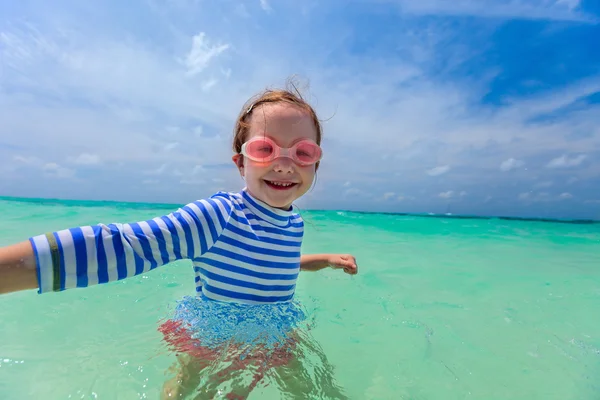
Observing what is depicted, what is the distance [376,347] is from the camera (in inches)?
95.7

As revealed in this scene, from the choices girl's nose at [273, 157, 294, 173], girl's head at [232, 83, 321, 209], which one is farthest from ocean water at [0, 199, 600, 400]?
girl's nose at [273, 157, 294, 173]

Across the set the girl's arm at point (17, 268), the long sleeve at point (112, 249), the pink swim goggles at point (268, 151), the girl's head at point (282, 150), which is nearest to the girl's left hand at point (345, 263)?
the girl's head at point (282, 150)

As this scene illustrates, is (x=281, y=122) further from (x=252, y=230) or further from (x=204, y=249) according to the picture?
(x=204, y=249)

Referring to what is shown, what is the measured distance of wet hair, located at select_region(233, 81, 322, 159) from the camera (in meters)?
2.02

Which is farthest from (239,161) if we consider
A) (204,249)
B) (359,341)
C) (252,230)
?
(359,341)

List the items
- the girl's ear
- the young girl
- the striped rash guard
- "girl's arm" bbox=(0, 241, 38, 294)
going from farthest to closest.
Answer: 1. the girl's ear
2. the young girl
3. the striped rash guard
4. "girl's arm" bbox=(0, 241, 38, 294)

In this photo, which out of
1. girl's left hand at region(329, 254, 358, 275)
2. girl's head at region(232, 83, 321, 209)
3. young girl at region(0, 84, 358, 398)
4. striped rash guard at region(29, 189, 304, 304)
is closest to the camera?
striped rash guard at region(29, 189, 304, 304)

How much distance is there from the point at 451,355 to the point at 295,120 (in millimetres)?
1719

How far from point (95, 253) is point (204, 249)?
49 centimetres

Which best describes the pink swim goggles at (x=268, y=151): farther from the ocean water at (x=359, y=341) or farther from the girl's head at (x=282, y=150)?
the ocean water at (x=359, y=341)

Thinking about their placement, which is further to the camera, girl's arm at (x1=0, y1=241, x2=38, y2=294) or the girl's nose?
the girl's nose

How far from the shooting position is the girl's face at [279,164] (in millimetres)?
1877

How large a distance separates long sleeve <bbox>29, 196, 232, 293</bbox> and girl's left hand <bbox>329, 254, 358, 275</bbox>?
44.5 inches

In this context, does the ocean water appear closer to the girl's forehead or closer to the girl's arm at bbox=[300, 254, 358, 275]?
the girl's arm at bbox=[300, 254, 358, 275]
